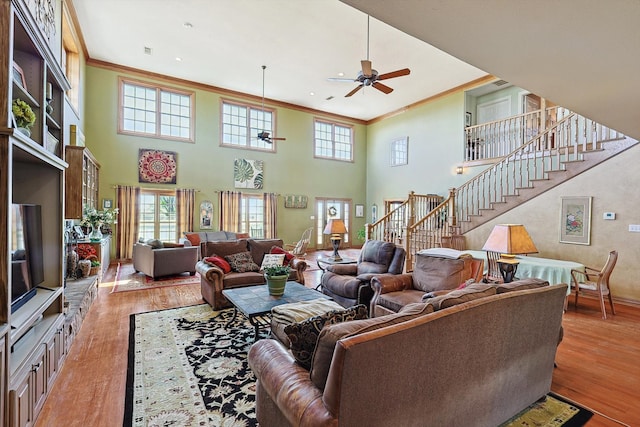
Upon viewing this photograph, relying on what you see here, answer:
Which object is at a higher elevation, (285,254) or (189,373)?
(285,254)

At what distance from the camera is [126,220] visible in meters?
7.94

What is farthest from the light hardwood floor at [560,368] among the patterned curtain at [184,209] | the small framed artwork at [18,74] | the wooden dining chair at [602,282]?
the patterned curtain at [184,209]

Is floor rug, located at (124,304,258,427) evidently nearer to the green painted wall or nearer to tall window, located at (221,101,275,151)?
the green painted wall

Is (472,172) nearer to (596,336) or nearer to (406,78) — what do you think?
(406,78)

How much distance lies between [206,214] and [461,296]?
8.40 metres

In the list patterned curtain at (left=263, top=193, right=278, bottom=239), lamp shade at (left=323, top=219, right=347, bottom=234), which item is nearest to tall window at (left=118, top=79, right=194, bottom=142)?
patterned curtain at (left=263, top=193, right=278, bottom=239)

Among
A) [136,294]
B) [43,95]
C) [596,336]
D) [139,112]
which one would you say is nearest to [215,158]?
[139,112]

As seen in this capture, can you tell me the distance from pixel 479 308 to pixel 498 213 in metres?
5.47

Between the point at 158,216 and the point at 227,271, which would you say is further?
the point at 158,216

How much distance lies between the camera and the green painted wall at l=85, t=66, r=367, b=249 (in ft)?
25.5

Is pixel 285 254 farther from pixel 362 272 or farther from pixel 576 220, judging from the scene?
pixel 576 220

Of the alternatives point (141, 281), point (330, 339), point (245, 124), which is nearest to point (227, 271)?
point (141, 281)

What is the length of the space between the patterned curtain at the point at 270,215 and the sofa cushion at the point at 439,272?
6845mm

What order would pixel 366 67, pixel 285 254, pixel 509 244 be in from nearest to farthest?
pixel 509 244 → pixel 285 254 → pixel 366 67
